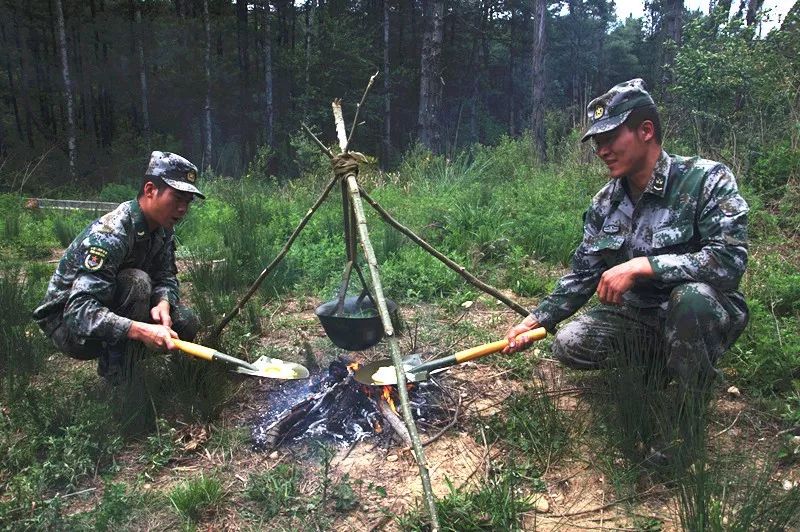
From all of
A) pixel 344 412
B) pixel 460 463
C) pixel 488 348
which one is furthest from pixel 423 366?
pixel 344 412

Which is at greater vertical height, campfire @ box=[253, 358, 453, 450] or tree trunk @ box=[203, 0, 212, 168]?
tree trunk @ box=[203, 0, 212, 168]

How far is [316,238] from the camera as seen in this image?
6207mm

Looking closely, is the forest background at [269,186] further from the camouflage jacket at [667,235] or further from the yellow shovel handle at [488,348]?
the camouflage jacket at [667,235]

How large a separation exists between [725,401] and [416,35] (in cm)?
2955

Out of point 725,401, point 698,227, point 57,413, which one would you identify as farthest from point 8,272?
point 725,401

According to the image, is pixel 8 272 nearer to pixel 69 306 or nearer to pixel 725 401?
pixel 69 306

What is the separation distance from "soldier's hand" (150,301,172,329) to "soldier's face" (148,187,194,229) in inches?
19.8

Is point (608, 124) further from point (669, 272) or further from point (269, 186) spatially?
point (269, 186)

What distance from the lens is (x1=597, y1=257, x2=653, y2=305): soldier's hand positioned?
2.46 metres

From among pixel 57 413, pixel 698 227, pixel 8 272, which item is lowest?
pixel 57 413

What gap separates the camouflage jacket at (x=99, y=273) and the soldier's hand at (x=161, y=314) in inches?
4.5

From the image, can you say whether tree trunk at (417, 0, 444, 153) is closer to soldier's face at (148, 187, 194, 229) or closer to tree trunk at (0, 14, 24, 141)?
soldier's face at (148, 187, 194, 229)

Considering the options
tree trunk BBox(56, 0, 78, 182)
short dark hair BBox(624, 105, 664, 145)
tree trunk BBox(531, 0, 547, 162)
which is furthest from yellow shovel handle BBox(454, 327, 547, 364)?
tree trunk BBox(56, 0, 78, 182)

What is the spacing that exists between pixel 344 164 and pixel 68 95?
17.8m
